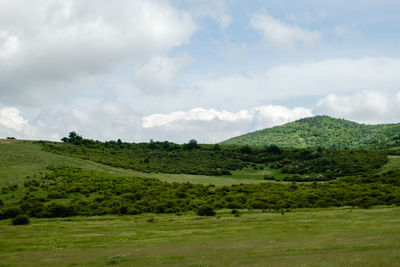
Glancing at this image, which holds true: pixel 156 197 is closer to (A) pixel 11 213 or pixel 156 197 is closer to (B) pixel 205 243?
(A) pixel 11 213

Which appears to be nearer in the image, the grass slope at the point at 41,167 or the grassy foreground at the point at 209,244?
the grassy foreground at the point at 209,244

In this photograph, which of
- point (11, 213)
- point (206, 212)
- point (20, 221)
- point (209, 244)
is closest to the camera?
point (209, 244)

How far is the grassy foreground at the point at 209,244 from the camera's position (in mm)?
16078

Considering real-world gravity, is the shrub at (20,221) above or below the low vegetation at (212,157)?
below

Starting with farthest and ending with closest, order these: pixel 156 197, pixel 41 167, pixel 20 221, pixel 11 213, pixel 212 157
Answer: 1. pixel 212 157
2. pixel 41 167
3. pixel 156 197
4. pixel 11 213
5. pixel 20 221

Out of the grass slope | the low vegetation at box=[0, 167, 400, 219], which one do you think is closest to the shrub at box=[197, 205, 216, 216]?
the low vegetation at box=[0, 167, 400, 219]

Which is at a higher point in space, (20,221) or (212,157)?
(212,157)

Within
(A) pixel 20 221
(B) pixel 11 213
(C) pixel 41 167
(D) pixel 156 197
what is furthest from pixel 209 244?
(C) pixel 41 167

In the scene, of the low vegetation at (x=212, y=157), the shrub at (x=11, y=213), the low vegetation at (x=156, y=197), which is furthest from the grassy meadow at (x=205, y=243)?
the low vegetation at (x=212, y=157)

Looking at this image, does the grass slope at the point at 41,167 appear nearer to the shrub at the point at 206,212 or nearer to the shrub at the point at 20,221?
the shrub at the point at 20,221

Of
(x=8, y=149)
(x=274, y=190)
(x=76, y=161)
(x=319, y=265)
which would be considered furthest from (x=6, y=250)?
(x=8, y=149)

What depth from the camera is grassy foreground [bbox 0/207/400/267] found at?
1608 cm

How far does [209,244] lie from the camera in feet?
71.6

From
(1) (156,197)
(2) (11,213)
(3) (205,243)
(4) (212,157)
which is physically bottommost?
(3) (205,243)
